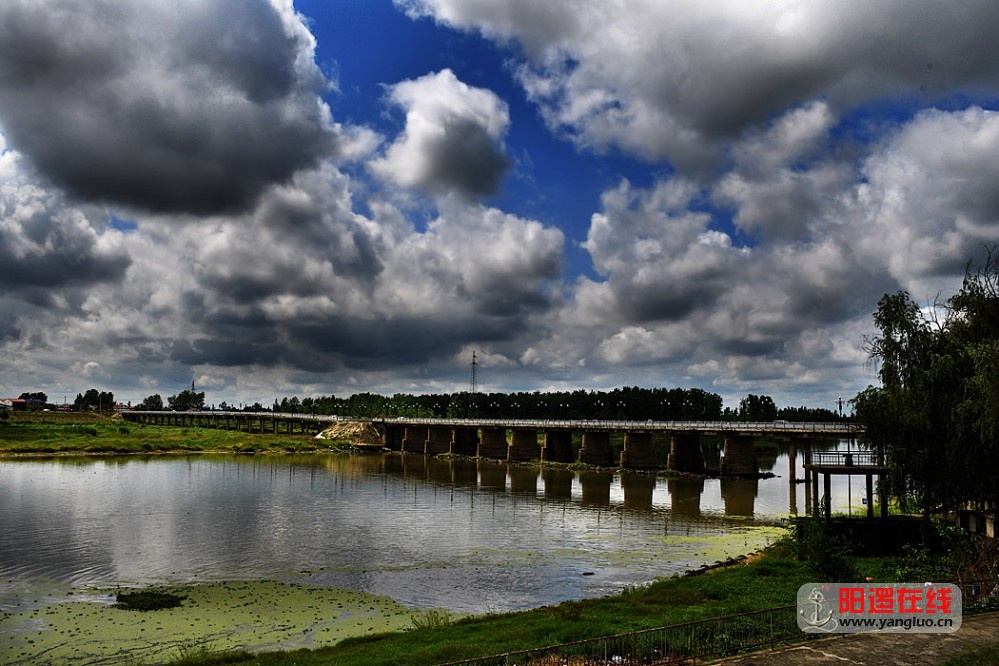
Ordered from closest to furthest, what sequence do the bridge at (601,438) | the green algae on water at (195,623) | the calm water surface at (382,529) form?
the green algae on water at (195,623) < the calm water surface at (382,529) < the bridge at (601,438)

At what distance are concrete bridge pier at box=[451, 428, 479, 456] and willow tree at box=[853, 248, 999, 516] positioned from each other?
380 ft

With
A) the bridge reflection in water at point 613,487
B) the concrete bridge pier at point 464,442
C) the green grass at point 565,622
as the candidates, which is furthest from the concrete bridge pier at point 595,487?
the concrete bridge pier at point 464,442

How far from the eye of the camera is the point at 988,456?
102ft

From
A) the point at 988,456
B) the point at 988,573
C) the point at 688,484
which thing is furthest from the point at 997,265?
the point at 688,484

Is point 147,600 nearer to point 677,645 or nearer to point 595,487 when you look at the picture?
point 677,645

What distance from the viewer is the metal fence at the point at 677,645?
64.4ft

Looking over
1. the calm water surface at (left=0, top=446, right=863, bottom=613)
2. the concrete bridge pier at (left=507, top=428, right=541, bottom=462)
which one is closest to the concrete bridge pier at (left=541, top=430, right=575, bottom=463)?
the concrete bridge pier at (left=507, top=428, right=541, bottom=462)

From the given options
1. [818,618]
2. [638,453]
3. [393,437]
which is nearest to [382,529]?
[818,618]

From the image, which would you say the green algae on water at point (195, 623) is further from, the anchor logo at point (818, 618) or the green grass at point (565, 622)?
the anchor logo at point (818, 618)

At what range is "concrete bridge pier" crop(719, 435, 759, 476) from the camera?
95894 mm

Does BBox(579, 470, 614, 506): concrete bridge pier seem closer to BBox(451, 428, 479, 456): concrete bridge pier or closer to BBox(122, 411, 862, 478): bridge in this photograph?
BBox(122, 411, 862, 478): bridge

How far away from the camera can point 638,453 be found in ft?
360

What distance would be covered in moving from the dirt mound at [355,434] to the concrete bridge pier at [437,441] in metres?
18.4

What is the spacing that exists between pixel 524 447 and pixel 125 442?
271ft
